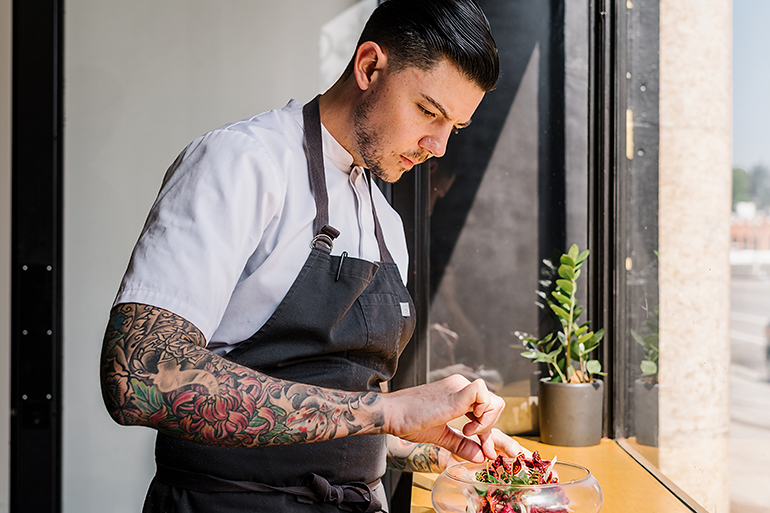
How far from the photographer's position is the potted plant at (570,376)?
69.9 inches

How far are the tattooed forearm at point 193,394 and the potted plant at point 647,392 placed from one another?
44.6 inches

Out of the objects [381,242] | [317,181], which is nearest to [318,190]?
[317,181]

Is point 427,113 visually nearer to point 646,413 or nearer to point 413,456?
point 413,456

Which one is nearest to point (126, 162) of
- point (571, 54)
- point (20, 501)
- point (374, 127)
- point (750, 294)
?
point (20, 501)

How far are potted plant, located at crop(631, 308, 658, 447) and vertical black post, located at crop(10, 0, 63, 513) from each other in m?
1.88

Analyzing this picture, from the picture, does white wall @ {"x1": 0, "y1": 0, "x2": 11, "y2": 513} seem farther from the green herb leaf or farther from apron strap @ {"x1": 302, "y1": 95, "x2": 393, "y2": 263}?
the green herb leaf

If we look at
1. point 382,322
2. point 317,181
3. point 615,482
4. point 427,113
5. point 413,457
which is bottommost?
point 615,482

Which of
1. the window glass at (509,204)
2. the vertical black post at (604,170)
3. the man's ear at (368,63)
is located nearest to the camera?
the man's ear at (368,63)

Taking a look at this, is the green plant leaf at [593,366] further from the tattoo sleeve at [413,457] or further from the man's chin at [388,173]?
the man's chin at [388,173]

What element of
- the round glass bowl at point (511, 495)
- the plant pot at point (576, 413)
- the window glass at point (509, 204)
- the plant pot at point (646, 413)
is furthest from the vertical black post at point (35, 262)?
the plant pot at point (646, 413)

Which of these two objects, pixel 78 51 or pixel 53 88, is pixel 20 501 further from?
pixel 78 51

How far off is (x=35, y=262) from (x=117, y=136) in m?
0.52

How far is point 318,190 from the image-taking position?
101 cm

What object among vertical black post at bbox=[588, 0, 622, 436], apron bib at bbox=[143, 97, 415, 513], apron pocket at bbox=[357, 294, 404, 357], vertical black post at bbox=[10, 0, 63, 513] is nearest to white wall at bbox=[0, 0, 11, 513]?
vertical black post at bbox=[10, 0, 63, 513]
